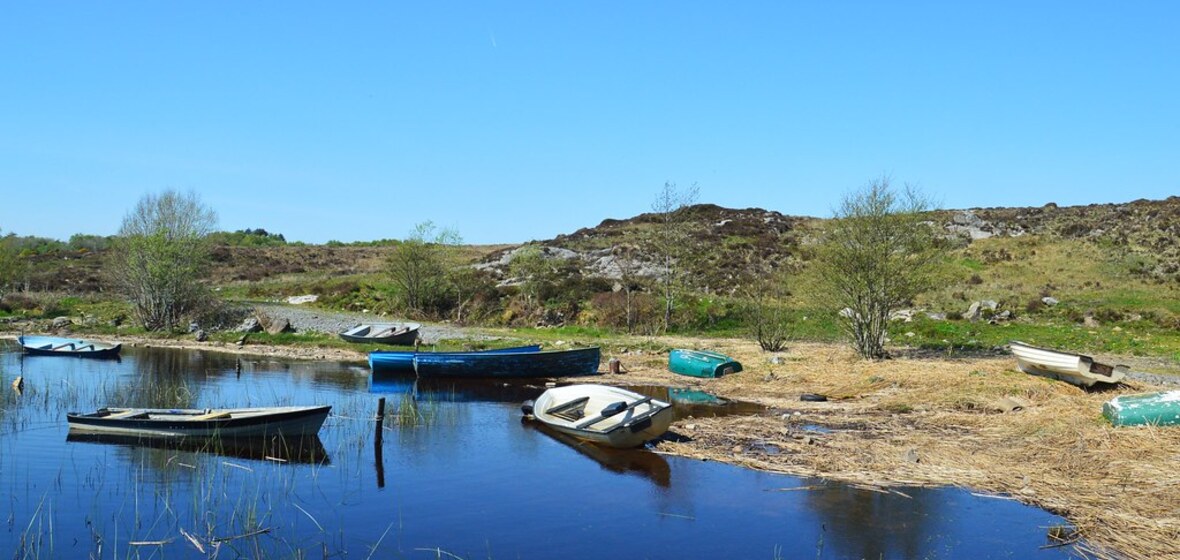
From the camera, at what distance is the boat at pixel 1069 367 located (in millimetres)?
21375

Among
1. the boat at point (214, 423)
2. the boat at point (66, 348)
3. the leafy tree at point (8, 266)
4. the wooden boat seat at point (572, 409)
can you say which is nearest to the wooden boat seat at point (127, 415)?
the boat at point (214, 423)

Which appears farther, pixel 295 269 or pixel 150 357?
pixel 295 269

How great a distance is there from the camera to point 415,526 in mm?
13859

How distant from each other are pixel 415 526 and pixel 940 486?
356 inches

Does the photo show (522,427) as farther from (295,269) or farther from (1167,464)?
(295,269)

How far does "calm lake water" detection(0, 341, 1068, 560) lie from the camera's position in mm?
12812

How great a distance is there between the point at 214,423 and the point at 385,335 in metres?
18.5

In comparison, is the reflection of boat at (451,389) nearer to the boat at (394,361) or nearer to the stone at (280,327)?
the boat at (394,361)

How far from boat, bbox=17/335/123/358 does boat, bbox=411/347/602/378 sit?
1377 centimetres

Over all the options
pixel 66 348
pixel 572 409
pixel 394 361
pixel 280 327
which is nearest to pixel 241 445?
pixel 572 409

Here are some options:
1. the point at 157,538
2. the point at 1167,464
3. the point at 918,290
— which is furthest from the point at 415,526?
the point at 918,290

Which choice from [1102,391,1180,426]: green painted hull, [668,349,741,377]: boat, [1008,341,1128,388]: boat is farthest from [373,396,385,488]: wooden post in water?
[1008,341,1128,388]: boat

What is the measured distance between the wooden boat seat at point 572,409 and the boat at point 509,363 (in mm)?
8432

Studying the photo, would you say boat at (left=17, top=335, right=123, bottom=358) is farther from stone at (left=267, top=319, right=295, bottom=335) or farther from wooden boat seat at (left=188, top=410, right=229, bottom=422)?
wooden boat seat at (left=188, top=410, right=229, bottom=422)
